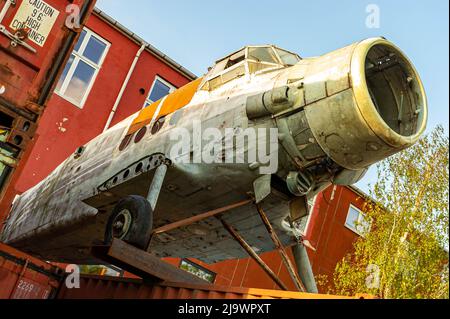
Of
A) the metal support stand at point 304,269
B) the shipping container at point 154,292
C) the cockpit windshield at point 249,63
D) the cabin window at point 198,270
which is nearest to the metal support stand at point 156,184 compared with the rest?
the shipping container at point 154,292

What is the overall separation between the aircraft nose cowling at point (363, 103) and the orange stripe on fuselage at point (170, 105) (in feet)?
9.37

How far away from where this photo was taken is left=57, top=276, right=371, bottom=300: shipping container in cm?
573

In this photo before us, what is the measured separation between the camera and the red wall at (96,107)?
53.7 feet

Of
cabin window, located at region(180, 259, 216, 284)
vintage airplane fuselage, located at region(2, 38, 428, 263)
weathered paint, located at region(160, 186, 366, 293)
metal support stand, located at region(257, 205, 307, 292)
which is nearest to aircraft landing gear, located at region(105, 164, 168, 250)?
vintage airplane fuselage, located at region(2, 38, 428, 263)

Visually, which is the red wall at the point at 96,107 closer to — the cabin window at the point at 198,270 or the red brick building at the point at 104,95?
the red brick building at the point at 104,95

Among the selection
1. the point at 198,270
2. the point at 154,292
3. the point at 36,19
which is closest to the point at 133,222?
the point at 154,292

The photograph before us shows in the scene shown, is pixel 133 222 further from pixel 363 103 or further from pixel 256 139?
pixel 363 103

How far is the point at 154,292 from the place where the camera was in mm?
6879

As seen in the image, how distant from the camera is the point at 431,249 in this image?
20.8 m

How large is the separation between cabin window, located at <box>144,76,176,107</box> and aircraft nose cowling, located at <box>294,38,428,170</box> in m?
12.8

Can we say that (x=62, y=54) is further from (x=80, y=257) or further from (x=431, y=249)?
(x=431, y=249)

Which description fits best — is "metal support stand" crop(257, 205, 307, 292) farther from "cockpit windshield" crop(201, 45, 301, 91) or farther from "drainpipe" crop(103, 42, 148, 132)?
"drainpipe" crop(103, 42, 148, 132)

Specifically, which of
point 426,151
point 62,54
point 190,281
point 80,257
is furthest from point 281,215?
point 426,151

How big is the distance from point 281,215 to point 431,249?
1477cm
